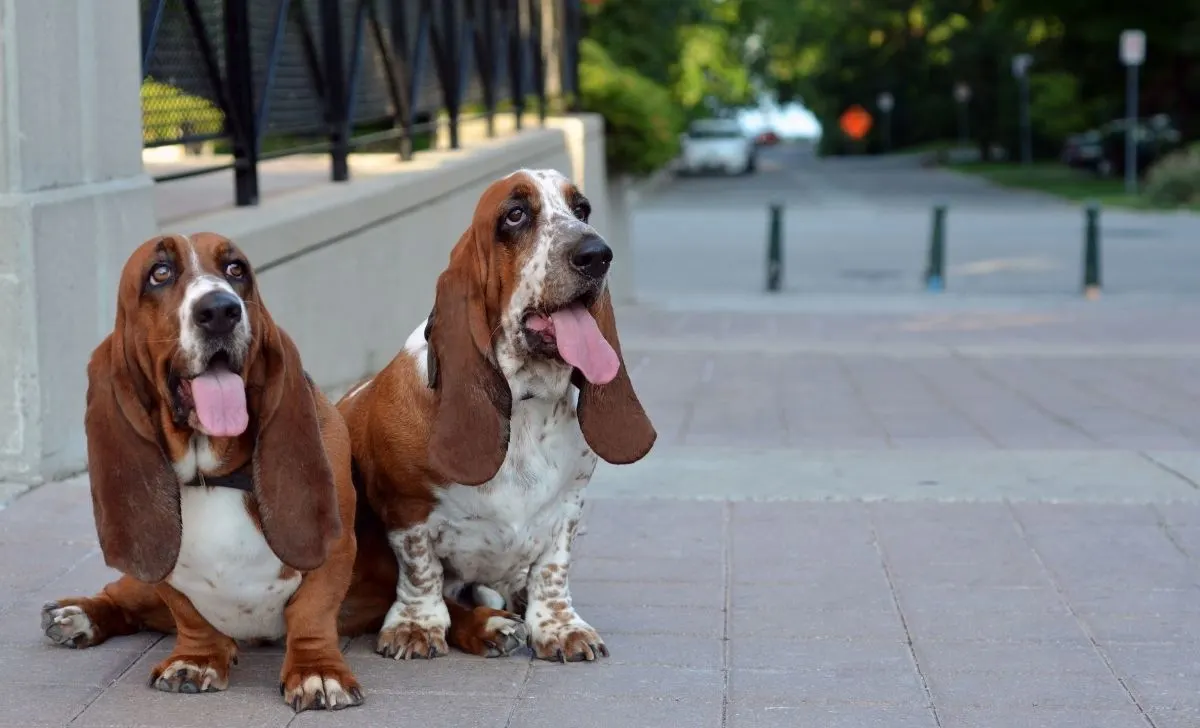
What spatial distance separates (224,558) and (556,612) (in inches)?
35.8

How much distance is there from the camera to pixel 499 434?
406cm

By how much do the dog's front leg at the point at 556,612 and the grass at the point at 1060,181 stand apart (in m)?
30.5

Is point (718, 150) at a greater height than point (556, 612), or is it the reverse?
point (556, 612)

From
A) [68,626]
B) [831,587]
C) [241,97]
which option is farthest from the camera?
[241,97]

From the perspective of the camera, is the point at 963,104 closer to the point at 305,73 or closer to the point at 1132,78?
the point at 1132,78

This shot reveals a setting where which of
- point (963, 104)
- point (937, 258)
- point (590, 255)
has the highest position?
point (590, 255)

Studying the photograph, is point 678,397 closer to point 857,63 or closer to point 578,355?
point 578,355

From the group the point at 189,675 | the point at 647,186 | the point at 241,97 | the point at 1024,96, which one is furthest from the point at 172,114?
the point at 1024,96

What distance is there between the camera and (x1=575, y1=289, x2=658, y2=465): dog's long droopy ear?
4.14m


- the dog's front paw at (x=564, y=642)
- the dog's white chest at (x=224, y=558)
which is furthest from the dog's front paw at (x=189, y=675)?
the dog's front paw at (x=564, y=642)

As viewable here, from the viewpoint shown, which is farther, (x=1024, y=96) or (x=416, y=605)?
(x=1024, y=96)

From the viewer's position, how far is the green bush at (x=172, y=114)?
7.18 meters

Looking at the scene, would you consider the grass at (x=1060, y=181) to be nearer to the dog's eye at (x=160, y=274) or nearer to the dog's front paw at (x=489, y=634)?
the dog's front paw at (x=489, y=634)

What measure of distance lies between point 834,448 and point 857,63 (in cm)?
7414
